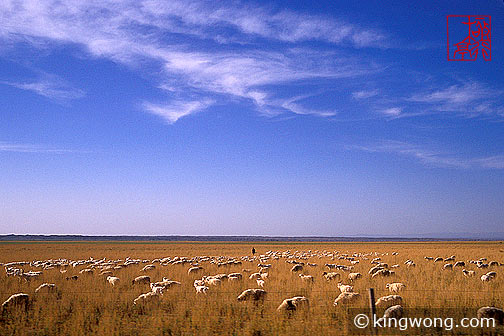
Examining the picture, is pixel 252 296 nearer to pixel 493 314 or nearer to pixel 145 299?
pixel 145 299

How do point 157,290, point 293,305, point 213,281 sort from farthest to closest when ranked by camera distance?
point 213,281 → point 157,290 → point 293,305

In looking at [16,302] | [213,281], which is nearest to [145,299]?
[16,302]

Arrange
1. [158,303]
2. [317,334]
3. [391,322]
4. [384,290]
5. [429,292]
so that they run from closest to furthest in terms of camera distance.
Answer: [317,334]
[391,322]
[158,303]
[429,292]
[384,290]

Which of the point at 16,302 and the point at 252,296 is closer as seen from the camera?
the point at 16,302

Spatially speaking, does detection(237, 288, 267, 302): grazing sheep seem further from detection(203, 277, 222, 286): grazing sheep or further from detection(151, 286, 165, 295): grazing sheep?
detection(203, 277, 222, 286): grazing sheep

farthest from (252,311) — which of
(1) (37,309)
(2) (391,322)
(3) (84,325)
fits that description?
(1) (37,309)

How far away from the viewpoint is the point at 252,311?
11.6 metres

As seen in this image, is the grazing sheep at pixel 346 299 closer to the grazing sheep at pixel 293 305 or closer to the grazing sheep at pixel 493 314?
the grazing sheep at pixel 293 305

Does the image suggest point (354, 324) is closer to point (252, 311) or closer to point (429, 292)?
point (252, 311)

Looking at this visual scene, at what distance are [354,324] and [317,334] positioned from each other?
1.26 metres

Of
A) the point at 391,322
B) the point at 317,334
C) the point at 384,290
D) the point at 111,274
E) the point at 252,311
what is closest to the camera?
the point at 317,334

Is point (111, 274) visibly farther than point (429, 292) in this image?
Yes

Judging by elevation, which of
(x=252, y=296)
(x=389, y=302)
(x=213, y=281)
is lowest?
(x=213, y=281)

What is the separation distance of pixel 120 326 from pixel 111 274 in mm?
12896
